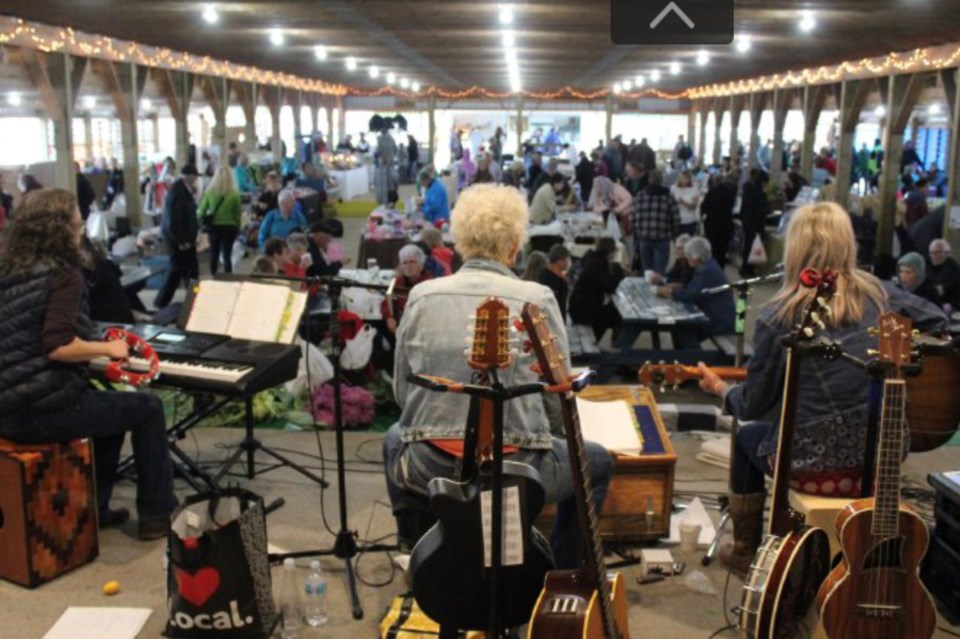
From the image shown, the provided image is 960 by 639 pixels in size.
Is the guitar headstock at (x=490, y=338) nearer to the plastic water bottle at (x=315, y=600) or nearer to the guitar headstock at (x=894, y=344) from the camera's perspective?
the guitar headstock at (x=894, y=344)

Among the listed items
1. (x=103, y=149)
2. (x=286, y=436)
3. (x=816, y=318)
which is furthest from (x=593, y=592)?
(x=103, y=149)

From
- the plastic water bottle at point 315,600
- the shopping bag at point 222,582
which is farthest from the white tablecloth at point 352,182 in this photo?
the shopping bag at point 222,582

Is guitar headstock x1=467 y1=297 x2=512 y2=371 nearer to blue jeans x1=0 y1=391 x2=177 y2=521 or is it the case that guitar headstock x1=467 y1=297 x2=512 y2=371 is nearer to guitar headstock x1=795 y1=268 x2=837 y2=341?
guitar headstock x1=795 y1=268 x2=837 y2=341

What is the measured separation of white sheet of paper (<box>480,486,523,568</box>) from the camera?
8.96 ft

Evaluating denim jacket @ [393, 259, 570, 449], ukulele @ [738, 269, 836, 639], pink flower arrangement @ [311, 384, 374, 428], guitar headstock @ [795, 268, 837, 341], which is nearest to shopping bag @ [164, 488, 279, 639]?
denim jacket @ [393, 259, 570, 449]

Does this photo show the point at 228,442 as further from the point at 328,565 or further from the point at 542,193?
the point at 542,193

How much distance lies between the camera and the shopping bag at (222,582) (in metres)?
3.41

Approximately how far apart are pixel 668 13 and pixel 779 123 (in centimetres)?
1626

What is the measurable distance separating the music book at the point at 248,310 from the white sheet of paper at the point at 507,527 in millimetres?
2110

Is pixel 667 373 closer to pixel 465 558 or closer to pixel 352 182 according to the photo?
pixel 465 558

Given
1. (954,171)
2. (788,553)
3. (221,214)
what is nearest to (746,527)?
(788,553)

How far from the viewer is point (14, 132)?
19906 millimetres

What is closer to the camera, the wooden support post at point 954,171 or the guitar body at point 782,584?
the guitar body at point 782,584

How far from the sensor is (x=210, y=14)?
1038 centimetres
